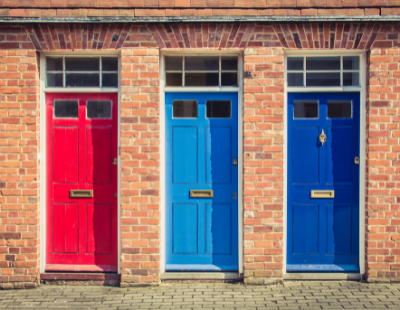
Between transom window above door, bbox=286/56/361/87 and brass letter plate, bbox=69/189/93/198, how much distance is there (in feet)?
10.4

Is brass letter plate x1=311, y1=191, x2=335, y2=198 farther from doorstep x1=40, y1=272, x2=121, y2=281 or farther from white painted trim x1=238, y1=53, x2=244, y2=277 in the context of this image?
doorstep x1=40, y1=272, x2=121, y2=281

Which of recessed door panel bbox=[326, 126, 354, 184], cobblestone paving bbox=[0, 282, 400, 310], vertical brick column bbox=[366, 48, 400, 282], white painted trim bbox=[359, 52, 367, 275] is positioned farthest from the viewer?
recessed door panel bbox=[326, 126, 354, 184]

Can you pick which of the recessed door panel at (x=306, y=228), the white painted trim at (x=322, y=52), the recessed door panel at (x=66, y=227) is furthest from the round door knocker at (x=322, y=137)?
the recessed door panel at (x=66, y=227)

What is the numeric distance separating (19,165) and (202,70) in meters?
2.76

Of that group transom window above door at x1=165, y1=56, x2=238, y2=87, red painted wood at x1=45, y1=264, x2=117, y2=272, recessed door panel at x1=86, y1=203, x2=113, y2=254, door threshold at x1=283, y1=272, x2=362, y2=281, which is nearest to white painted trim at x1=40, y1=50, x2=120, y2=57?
transom window above door at x1=165, y1=56, x2=238, y2=87

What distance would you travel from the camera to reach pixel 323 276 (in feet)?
15.4

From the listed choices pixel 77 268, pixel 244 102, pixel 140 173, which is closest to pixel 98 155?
pixel 140 173

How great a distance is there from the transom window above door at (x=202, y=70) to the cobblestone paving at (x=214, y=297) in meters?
2.73

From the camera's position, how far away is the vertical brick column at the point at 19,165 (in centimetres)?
457

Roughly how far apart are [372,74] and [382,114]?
0.54 meters

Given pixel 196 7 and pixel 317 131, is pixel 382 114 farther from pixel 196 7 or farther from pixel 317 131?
pixel 196 7

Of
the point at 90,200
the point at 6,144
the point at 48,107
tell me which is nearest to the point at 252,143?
the point at 90,200

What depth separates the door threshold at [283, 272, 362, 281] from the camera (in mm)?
4672

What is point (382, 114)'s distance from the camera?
4.53 metres
